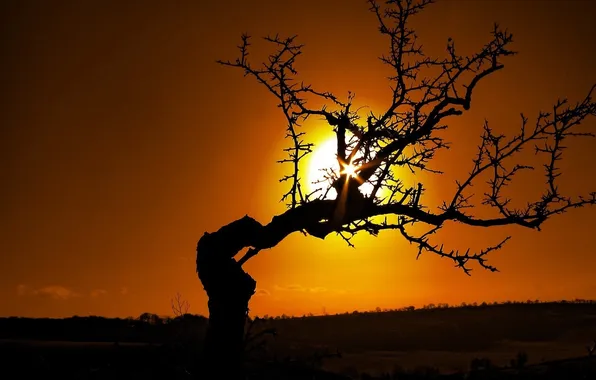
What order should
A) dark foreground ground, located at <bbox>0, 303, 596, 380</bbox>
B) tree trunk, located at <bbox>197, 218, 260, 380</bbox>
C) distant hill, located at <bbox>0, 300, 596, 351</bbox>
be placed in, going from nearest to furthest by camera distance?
tree trunk, located at <bbox>197, 218, 260, 380</bbox> → dark foreground ground, located at <bbox>0, 303, 596, 380</bbox> → distant hill, located at <bbox>0, 300, 596, 351</bbox>

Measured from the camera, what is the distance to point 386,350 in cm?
4372

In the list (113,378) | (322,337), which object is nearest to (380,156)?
(113,378)

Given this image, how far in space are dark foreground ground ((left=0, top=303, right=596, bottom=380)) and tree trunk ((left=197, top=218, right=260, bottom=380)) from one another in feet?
Answer: 1.78

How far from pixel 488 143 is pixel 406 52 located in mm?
1750

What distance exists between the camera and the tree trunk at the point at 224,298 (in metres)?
8.01

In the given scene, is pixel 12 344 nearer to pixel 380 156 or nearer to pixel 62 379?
pixel 62 379

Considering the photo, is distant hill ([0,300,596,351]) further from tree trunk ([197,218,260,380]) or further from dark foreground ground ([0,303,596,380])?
tree trunk ([197,218,260,380])

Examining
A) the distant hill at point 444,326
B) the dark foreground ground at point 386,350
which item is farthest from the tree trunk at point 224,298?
the distant hill at point 444,326

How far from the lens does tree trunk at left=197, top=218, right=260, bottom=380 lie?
801 cm

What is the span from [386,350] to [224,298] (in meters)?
37.4

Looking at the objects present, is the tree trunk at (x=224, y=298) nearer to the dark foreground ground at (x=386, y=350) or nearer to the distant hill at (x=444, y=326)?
the dark foreground ground at (x=386, y=350)

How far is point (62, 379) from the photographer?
13.1 metres

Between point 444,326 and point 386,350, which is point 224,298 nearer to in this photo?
point 386,350

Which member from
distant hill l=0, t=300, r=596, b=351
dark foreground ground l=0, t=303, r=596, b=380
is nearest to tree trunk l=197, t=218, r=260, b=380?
dark foreground ground l=0, t=303, r=596, b=380
